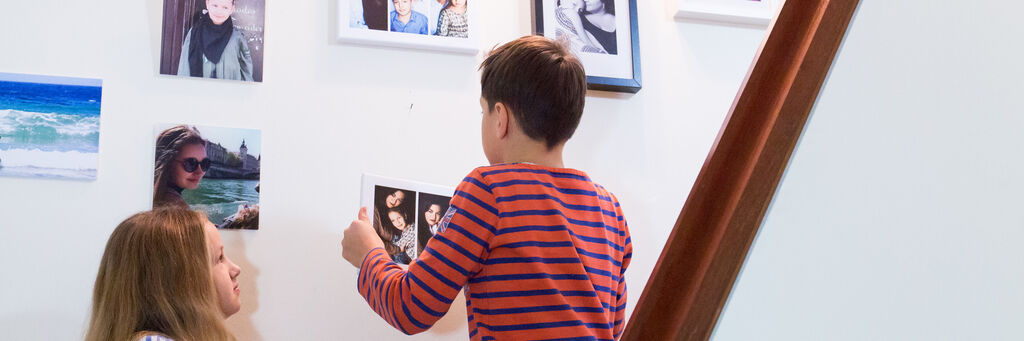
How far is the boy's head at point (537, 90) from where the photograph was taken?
1052 mm

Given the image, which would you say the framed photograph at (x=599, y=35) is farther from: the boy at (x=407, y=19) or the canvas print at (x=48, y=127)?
the canvas print at (x=48, y=127)

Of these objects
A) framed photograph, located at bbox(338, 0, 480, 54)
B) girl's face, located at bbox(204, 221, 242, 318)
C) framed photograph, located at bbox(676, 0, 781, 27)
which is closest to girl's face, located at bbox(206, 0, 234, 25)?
framed photograph, located at bbox(338, 0, 480, 54)

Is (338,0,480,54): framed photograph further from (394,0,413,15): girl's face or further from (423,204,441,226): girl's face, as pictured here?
(423,204,441,226): girl's face

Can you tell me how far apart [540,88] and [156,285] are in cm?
58

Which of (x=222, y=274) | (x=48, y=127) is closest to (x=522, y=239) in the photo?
(x=222, y=274)

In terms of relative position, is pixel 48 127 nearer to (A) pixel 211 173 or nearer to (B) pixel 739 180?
(A) pixel 211 173

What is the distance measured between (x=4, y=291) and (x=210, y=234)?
292 millimetres

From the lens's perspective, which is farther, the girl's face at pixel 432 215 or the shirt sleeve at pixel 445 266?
the girl's face at pixel 432 215

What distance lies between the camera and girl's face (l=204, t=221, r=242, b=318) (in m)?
1.15

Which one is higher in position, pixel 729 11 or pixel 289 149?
pixel 729 11

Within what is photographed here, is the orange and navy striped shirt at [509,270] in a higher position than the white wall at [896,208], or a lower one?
lower

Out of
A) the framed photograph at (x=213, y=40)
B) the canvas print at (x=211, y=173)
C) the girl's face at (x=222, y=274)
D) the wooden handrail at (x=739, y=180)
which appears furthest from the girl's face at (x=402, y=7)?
the wooden handrail at (x=739, y=180)

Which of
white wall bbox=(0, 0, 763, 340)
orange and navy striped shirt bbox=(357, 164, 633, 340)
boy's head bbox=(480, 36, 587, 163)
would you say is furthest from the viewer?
white wall bbox=(0, 0, 763, 340)

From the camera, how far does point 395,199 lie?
1.28 meters
